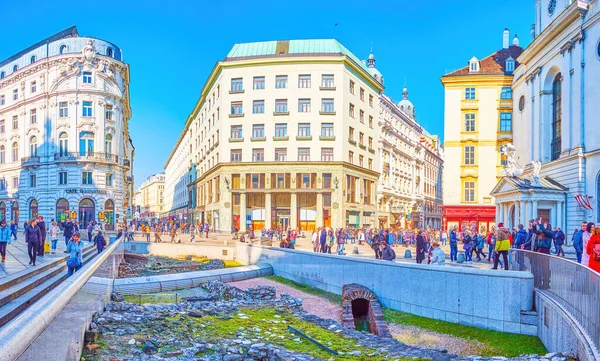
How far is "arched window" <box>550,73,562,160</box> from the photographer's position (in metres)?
43.7

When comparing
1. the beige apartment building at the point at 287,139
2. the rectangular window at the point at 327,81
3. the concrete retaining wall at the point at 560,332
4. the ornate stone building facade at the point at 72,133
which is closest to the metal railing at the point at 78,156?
the ornate stone building facade at the point at 72,133

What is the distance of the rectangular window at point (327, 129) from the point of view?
59531 millimetres

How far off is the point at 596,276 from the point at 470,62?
58.8 m

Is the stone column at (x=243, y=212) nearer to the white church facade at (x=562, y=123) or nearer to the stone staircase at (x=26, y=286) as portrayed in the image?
the white church facade at (x=562, y=123)

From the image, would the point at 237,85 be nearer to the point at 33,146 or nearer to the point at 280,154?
the point at 280,154

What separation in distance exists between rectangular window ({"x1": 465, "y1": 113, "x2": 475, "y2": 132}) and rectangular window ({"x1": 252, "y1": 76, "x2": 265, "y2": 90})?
989 inches

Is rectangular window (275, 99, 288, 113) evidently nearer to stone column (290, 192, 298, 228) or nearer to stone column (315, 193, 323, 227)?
stone column (290, 192, 298, 228)

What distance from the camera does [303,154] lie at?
194 feet

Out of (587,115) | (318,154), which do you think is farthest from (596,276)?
(318,154)

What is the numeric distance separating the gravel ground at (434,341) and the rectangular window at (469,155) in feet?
163

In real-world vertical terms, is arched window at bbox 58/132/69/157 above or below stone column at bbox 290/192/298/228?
above

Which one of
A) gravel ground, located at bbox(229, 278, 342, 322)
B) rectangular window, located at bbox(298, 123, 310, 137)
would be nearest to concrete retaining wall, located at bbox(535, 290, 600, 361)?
gravel ground, located at bbox(229, 278, 342, 322)

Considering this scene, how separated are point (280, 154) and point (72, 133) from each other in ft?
81.4

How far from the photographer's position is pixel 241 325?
13.5 metres
